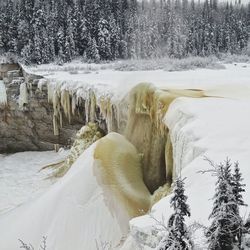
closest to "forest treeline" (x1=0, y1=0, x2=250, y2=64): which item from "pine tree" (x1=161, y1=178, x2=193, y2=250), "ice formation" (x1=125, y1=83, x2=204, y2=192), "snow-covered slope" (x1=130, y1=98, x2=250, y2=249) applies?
"ice formation" (x1=125, y1=83, x2=204, y2=192)

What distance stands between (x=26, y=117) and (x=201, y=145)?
14.7m

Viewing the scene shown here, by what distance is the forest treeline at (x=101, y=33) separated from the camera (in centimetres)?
4222

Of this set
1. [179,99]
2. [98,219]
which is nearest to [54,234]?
[98,219]

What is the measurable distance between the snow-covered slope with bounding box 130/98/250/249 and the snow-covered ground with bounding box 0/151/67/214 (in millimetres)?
5786

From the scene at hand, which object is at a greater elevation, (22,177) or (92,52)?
(92,52)

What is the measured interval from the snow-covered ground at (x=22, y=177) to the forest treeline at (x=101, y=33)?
71.4ft

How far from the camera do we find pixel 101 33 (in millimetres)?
44188

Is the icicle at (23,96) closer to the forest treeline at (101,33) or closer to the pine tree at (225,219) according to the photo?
the pine tree at (225,219)

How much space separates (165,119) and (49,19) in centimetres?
3860

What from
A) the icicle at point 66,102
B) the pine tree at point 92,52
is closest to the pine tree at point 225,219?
the icicle at point 66,102

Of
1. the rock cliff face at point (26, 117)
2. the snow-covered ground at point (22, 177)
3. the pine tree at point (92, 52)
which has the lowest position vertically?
the snow-covered ground at point (22, 177)

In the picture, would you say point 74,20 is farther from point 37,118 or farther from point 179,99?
point 179,99

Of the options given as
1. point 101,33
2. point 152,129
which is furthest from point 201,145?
point 101,33

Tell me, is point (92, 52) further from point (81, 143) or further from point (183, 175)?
point (183, 175)
